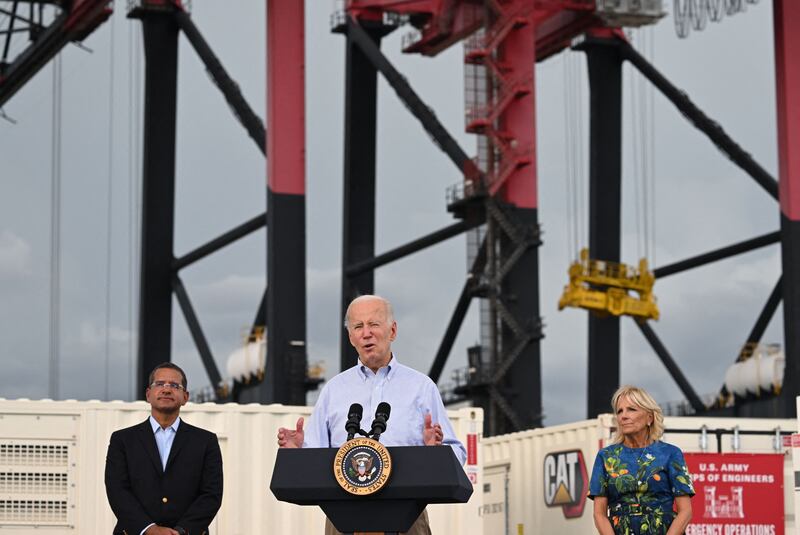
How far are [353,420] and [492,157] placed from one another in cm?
3890

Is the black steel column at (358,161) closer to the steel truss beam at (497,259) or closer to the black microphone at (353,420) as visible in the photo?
the steel truss beam at (497,259)

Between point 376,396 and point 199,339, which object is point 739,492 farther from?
point 199,339

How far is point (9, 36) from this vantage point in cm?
4891

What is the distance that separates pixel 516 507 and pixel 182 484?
15.1m

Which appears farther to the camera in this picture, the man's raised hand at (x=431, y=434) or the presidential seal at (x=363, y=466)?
the man's raised hand at (x=431, y=434)

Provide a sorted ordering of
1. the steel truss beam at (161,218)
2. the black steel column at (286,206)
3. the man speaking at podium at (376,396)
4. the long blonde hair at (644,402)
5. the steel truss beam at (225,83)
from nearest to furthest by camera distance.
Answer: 1. the man speaking at podium at (376,396)
2. the long blonde hair at (644,402)
3. the black steel column at (286,206)
4. the steel truss beam at (225,83)
5. the steel truss beam at (161,218)

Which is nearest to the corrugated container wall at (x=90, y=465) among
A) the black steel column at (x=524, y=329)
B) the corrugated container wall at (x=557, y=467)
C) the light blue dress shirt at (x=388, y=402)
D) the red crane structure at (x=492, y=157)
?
the corrugated container wall at (x=557, y=467)

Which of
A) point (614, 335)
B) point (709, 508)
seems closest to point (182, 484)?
point (709, 508)

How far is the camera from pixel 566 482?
2267 centimetres

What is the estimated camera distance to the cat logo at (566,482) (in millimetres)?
22188

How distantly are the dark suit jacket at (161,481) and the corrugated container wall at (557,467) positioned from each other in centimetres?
1209

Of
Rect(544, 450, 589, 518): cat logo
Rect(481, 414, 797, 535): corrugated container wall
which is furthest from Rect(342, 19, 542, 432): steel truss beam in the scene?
Rect(544, 450, 589, 518): cat logo

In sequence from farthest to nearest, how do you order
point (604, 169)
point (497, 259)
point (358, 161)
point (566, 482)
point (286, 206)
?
point (358, 161) → point (604, 169) → point (497, 259) → point (286, 206) → point (566, 482)

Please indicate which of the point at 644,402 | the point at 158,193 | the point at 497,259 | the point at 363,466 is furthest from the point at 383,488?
the point at 158,193
